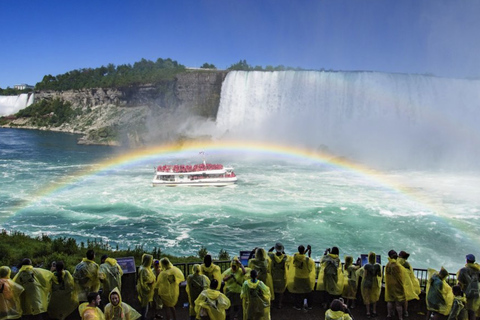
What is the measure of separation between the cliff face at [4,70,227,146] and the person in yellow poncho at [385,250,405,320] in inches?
2264

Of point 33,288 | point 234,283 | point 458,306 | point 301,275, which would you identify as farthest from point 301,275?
point 33,288

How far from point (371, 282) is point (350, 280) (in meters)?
0.37

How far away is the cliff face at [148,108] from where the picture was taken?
2611 inches

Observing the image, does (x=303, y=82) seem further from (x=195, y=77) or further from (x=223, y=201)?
(x=223, y=201)

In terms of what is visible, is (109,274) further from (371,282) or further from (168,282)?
(371,282)

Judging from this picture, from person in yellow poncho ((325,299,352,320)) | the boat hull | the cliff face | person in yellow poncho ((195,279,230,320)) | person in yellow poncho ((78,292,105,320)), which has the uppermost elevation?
the cliff face

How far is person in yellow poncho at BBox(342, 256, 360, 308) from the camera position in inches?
280

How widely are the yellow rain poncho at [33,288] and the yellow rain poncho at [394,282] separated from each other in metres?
5.35

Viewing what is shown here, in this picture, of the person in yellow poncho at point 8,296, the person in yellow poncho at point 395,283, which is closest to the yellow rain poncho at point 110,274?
the person in yellow poncho at point 8,296

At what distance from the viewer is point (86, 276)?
6.29 m

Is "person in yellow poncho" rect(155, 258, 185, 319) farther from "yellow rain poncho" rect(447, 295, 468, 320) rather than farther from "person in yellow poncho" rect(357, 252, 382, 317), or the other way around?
"yellow rain poncho" rect(447, 295, 468, 320)

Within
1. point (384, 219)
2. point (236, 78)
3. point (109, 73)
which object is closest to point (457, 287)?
point (384, 219)

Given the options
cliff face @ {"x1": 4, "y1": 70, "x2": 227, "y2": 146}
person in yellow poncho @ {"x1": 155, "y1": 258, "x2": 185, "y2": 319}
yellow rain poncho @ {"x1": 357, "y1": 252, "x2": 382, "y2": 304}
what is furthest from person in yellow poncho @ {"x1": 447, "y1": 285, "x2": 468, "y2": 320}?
cliff face @ {"x1": 4, "y1": 70, "x2": 227, "y2": 146}

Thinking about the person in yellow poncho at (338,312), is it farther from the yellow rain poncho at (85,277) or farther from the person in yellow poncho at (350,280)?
the yellow rain poncho at (85,277)
